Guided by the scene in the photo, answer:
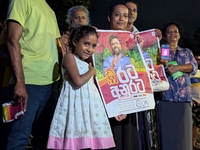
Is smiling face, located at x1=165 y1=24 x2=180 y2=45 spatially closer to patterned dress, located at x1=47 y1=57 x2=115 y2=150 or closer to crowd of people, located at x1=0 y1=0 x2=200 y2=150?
crowd of people, located at x1=0 y1=0 x2=200 y2=150

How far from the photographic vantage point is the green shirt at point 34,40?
8.57ft

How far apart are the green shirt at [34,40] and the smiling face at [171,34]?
1.63 metres

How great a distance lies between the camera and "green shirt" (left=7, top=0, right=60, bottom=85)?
2.61 metres

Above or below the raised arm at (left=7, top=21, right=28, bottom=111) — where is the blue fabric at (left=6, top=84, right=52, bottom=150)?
below

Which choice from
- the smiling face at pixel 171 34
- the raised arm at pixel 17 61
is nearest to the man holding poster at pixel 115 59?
the raised arm at pixel 17 61

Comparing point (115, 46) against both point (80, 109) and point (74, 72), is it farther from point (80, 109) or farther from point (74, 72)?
point (80, 109)

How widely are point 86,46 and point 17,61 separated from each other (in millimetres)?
656

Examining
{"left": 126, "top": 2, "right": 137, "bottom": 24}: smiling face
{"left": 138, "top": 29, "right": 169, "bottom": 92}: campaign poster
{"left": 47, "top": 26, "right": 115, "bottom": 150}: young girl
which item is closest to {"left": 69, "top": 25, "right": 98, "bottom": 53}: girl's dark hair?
{"left": 47, "top": 26, "right": 115, "bottom": 150}: young girl

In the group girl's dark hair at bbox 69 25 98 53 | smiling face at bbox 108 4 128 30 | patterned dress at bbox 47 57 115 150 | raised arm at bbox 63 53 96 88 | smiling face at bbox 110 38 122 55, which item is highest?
smiling face at bbox 108 4 128 30

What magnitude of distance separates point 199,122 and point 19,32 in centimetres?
349

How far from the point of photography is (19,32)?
101 inches

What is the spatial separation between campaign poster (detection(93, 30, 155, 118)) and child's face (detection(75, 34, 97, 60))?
0.38ft

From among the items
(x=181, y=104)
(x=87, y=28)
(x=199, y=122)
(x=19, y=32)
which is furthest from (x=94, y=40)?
(x=199, y=122)

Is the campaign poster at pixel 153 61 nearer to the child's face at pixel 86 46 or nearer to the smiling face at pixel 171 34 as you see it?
the smiling face at pixel 171 34
